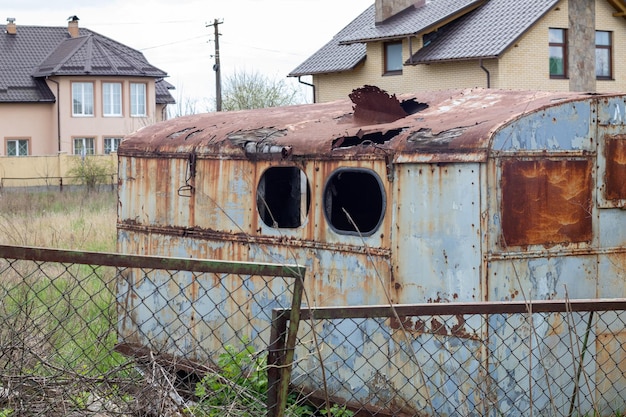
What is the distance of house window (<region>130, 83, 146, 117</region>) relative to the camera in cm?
4203

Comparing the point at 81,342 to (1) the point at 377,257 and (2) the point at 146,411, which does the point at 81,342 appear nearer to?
(1) the point at 377,257

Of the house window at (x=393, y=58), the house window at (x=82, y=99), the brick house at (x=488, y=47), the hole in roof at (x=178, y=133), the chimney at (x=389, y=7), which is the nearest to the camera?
the hole in roof at (x=178, y=133)

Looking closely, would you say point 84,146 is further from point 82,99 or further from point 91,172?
point 91,172

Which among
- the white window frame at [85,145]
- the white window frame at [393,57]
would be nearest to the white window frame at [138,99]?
the white window frame at [85,145]

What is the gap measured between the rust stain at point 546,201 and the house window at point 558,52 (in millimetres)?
22119

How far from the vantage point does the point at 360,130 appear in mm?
6875

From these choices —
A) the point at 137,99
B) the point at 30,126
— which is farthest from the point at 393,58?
the point at 30,126

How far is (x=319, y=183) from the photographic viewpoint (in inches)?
277

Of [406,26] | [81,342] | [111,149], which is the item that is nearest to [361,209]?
[81,342]

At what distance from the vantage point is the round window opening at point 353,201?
7.00m

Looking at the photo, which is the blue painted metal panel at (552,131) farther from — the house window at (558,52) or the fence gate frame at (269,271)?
the house window at (558,52)

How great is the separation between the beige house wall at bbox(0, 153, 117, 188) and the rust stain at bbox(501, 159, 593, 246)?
3033 cm

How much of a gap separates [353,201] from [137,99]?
3576 cm

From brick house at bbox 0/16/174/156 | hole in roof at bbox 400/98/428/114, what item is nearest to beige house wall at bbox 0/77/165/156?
brick house at bbox 0/16/174/156
